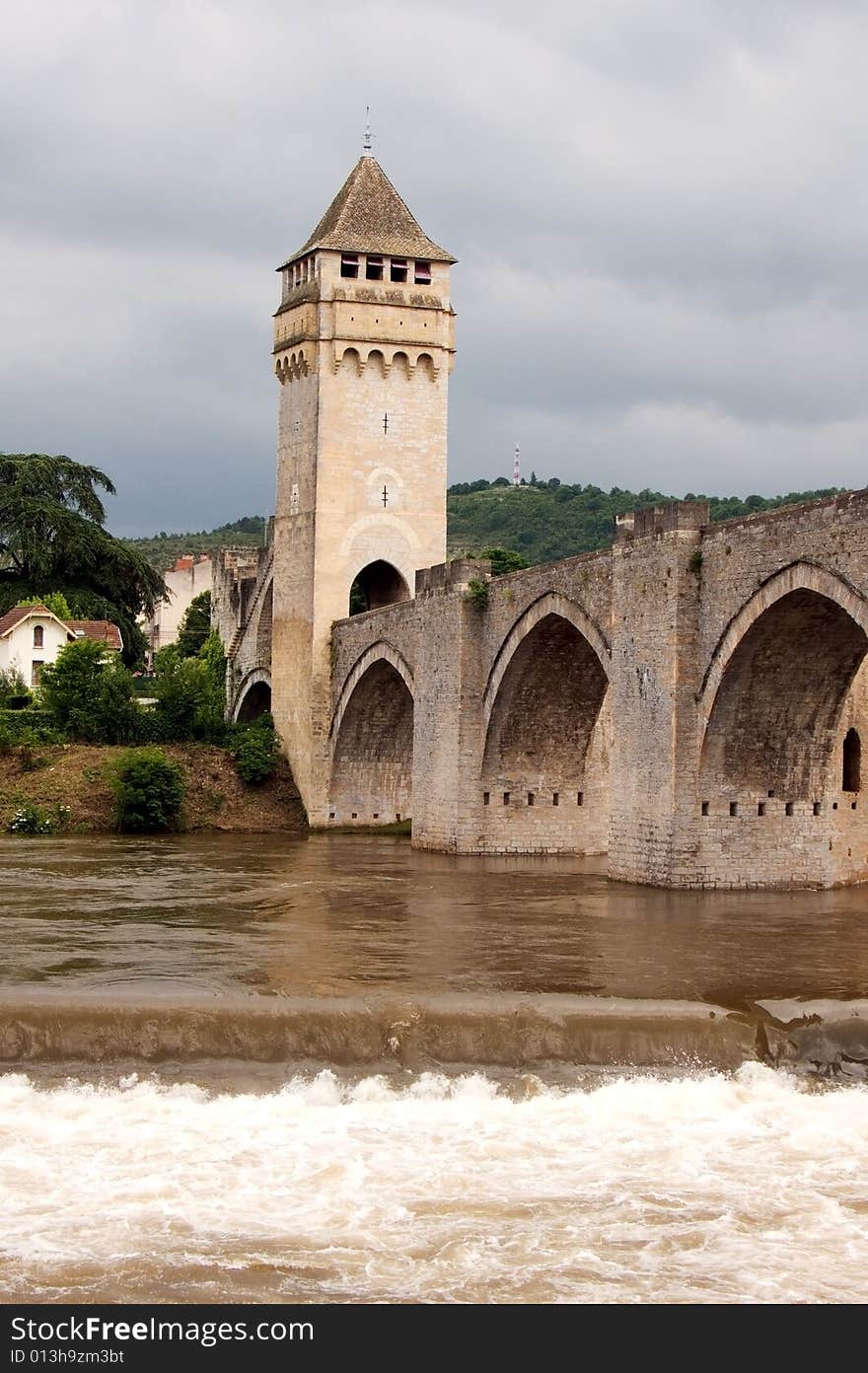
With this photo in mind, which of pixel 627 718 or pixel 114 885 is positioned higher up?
pixel 627 718

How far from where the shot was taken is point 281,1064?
46.7ft

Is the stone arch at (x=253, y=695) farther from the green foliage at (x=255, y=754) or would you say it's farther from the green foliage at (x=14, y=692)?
the green foliage at (x=255, y=754)

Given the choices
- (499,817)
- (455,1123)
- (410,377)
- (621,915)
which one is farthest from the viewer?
(410,377)

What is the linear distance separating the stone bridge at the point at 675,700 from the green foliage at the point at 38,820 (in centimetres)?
885

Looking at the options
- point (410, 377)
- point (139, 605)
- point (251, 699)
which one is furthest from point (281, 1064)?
point (139, 605)

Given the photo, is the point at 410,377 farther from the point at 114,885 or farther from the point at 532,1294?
the point at 532,1294

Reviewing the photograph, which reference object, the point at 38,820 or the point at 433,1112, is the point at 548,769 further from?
the point at 433,1112

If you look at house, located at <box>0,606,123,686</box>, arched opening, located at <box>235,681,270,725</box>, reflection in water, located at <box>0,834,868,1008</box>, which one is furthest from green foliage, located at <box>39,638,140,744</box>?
house, located at <box>0,606,123,686</box>

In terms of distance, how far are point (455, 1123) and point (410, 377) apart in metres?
29.2

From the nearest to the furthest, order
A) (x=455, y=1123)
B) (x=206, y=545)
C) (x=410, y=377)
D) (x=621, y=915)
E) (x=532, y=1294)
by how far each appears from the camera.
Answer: (x=532, y=1294) < (x=455, y=1123) < (x=621, y=915) < (x=410, y=377) < (x=206, y=545)

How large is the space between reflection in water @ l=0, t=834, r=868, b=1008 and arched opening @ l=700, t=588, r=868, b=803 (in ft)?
5.48

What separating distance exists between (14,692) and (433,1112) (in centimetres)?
3516

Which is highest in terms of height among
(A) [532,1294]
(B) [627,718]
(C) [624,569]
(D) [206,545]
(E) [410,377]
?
(D) [206,545]

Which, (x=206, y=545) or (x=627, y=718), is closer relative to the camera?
(x=627, y=718)
